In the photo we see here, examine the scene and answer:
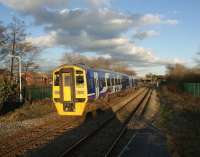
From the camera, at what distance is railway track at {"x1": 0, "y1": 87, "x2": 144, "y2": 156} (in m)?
9.49

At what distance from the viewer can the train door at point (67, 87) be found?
631 inches

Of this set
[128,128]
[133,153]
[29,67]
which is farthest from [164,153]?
[29,67]

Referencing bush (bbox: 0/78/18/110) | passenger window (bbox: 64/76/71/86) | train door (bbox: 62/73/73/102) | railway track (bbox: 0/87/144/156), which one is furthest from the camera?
bush (bbox: 0/78/18/110)

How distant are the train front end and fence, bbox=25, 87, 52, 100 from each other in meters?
11.4

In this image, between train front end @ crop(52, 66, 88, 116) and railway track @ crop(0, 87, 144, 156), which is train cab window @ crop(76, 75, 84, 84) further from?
railway track @ crop(0, 87, 144, 156)

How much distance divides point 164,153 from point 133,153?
93 cm

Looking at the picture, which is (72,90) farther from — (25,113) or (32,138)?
(32,138)

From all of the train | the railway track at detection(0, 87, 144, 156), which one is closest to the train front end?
the train

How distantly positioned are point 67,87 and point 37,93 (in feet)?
47.8

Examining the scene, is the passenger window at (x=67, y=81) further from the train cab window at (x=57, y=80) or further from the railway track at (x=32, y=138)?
the railway track at (x=32, y=138)

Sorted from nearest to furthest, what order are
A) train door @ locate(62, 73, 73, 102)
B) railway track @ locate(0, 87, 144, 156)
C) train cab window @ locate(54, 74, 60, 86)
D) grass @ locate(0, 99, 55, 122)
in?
railway track @ locate(0, 87, 144, 156)
train door @ locate(62, 73, 73, 102)
train cab window @ locate(54, 74, 60, 86)
grass @ locate(0, 99, 55, 122)

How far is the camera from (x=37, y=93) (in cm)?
2997

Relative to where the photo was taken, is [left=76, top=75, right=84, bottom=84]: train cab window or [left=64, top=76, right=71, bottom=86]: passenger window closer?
[left=76, top=75, right=84, bottom=84]: train cab window

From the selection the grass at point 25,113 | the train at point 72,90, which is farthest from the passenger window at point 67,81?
the grass at point 25,113
